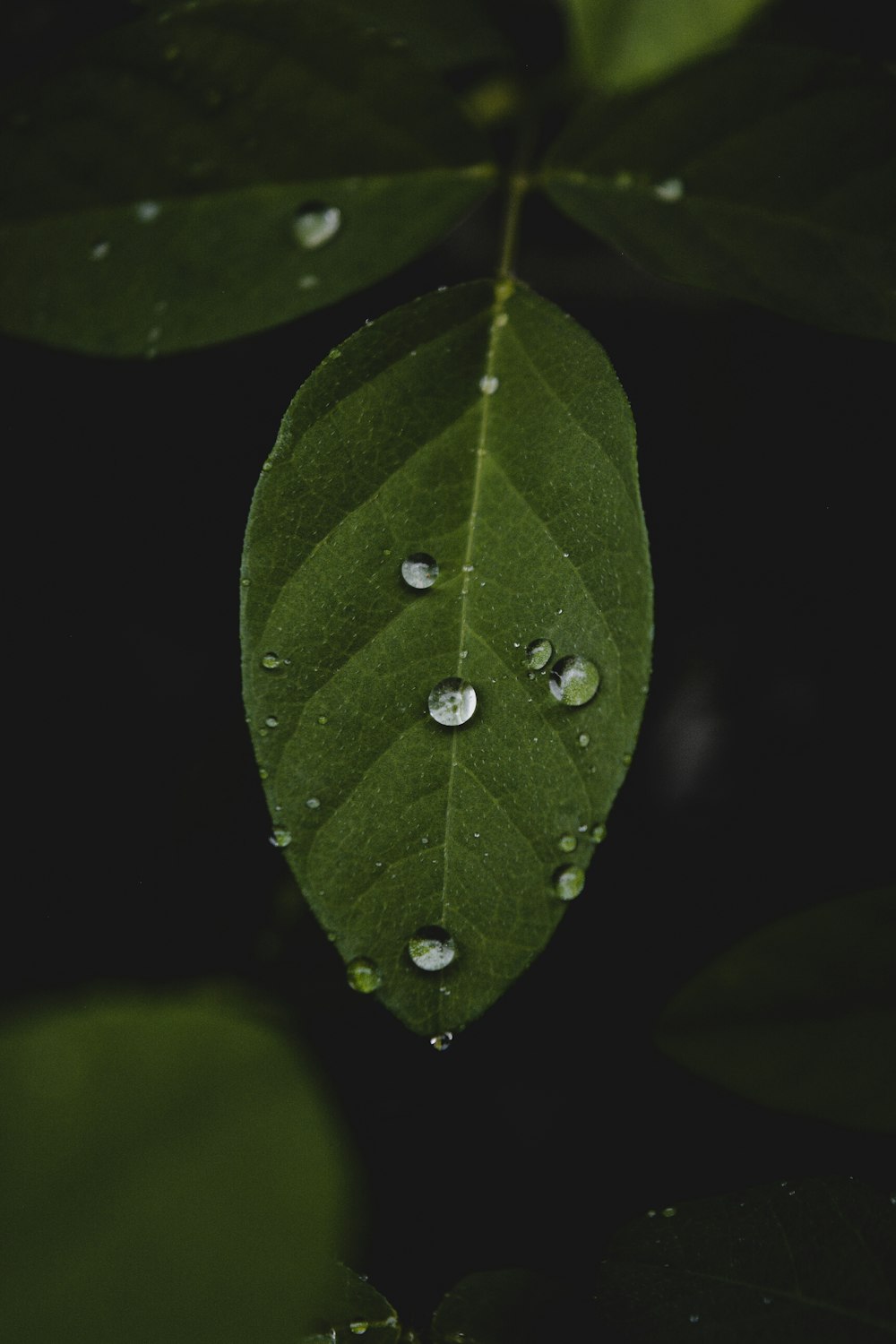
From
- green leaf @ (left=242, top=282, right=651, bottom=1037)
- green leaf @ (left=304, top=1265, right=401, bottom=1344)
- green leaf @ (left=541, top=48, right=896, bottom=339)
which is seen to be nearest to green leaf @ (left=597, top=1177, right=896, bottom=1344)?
green leaf @ (left=304, top=1265, right=401, bottom=1344)

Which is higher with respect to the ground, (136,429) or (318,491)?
(136,429)

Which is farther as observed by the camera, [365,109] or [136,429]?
[136,429]

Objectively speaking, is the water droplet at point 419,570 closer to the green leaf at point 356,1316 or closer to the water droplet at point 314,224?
the water droplet at point 314,224

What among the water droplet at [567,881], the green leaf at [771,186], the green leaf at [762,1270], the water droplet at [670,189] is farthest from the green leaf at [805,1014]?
the water droplet at [670,189]

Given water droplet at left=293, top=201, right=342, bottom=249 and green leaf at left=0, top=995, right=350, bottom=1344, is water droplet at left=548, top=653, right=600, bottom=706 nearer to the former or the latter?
green leaf at left=0, top=995, right=350, bottom=1344

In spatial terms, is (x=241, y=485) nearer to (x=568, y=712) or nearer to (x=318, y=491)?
(x=318, y=491)

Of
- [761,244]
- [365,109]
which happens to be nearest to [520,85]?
[365,109]

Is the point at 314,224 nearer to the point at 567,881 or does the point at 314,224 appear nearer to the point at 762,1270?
the point at 567,881
